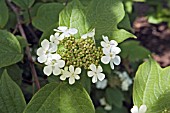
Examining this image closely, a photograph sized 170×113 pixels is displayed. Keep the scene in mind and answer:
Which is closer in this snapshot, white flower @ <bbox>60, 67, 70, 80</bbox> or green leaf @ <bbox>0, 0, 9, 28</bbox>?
white flower @ <bbox>60, 67, 70, 80</bbox>

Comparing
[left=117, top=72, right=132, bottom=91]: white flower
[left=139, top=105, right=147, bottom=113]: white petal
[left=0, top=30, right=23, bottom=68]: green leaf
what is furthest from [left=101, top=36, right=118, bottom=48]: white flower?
[left=117, top=72, right=132, bottom=91]: white flower

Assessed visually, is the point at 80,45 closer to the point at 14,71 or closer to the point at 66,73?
the point at 66,73

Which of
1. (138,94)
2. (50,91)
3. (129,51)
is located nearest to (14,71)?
(50,91)

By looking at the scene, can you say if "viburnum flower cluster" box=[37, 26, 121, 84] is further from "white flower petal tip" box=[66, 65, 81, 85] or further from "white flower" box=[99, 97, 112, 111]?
"white flower" box=[99, 97, 112, 111]

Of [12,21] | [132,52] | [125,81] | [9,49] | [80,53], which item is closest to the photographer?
[80,53]

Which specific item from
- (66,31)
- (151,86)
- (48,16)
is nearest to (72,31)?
(66,31)

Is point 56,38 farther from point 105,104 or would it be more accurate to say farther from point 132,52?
point 105,104
